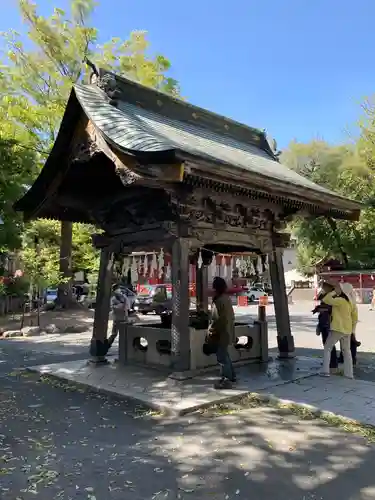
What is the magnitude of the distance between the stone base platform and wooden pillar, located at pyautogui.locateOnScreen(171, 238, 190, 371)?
38 cm

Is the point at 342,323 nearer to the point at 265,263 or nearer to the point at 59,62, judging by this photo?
the point at 265,263

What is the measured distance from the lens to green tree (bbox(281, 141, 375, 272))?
117 feet

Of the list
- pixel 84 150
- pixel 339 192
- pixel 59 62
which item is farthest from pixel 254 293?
pixel 84 150

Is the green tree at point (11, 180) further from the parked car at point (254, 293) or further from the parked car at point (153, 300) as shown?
the parked car at point (254, 293)

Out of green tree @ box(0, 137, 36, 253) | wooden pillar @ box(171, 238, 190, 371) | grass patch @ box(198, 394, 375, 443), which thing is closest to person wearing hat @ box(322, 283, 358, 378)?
grass patch @ box(198, 394, 375, 443)

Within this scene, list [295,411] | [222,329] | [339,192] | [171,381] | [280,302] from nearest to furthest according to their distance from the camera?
[295,411] < [222,329] < [171,381] < [280,302] < [339,192]

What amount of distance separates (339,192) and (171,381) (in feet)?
106

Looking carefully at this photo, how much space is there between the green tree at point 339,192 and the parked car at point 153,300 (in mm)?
17061

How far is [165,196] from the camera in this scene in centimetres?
791

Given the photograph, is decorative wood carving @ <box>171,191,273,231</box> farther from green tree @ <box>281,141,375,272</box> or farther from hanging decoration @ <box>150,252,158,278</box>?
green tree @ <box>281,141,375,272</box>

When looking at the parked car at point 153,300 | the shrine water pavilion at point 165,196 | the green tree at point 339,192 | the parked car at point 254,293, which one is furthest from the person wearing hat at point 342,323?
the parked car at point 254,293

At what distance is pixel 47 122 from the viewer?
816 inches

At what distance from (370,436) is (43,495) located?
3.75 m

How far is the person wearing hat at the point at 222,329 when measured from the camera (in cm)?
716
